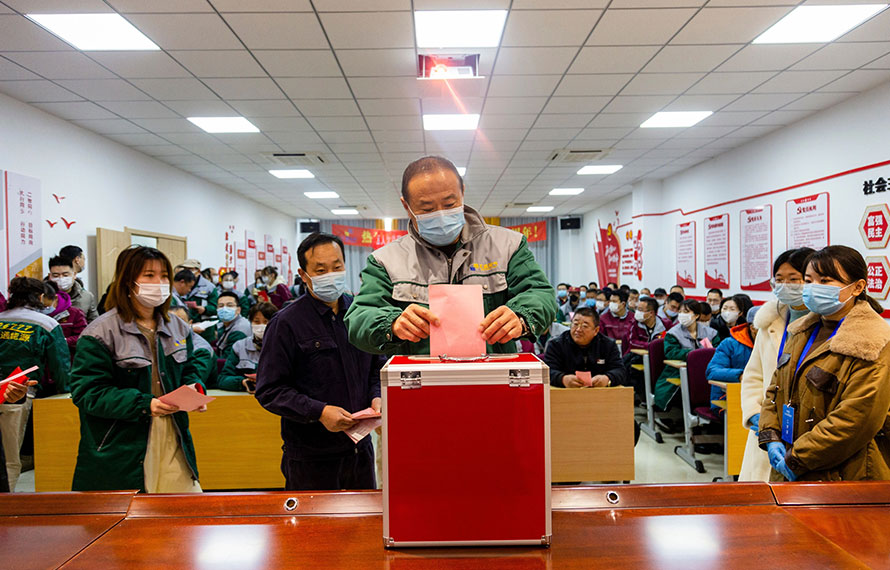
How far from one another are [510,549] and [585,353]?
315 centimetres

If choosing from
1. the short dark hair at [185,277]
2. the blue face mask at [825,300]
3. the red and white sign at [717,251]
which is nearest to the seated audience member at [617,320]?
the red and white sign at [717,251]

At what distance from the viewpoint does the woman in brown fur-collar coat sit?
170 cm

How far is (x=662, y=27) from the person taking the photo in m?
3.66

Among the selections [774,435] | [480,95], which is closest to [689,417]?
[774,435]

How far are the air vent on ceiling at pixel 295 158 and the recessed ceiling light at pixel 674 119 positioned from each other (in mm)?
4297

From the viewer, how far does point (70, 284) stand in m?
4.84

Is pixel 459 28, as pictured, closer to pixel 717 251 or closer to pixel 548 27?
pixel 548 27

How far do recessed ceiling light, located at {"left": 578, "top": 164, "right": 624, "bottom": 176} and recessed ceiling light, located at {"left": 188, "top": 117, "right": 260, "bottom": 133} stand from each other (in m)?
5.00

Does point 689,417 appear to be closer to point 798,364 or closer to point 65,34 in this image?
point 798,364

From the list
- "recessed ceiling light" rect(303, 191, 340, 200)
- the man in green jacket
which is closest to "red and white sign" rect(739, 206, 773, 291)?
the man in green jacket

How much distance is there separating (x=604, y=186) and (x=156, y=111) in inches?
302

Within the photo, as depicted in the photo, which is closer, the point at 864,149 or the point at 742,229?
the point at 864,149

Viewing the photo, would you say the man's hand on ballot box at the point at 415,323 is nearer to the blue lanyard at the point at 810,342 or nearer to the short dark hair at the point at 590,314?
the blue lanyard at the point at 810,342

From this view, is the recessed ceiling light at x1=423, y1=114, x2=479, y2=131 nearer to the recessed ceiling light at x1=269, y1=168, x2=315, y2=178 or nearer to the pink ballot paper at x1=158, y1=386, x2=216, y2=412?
the recessed ceiling light at x1=269, y1=168, x2=315, y2=178
